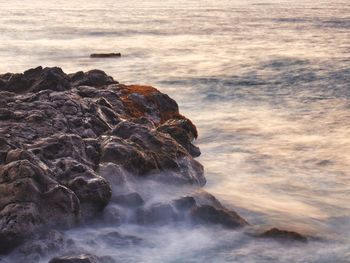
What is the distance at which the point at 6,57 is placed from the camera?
1647cm

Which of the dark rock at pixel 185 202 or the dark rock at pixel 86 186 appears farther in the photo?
the dark rock at pixel 185 202

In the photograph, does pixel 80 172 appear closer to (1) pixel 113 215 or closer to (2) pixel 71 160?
(2) pixel 71 160

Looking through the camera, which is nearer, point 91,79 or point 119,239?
point 119,239

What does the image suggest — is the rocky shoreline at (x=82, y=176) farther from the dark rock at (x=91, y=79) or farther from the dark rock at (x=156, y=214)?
the dark rock at (x=91, y=79)

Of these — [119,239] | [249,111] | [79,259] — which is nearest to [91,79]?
[249,111]

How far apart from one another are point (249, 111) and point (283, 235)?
5.39 meters

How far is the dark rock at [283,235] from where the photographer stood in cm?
440

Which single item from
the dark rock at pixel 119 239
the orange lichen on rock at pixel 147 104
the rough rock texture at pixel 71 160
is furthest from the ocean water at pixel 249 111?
the orange lichen on rock at pixel 147 104

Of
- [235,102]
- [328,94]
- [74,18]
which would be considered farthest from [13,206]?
[74,18]

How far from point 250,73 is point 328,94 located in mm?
3102

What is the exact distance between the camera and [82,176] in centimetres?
442

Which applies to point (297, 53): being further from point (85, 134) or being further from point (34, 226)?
point (34, 226)

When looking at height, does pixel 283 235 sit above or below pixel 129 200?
below

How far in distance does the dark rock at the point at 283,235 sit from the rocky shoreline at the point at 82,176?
11 mm
